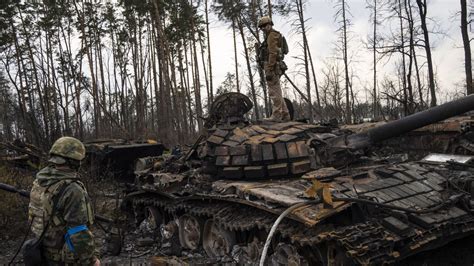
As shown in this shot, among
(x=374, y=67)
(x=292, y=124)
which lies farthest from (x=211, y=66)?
(x=292, y=124)

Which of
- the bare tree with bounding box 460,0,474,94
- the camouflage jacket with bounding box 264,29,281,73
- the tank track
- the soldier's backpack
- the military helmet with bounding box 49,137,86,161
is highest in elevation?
the bare tree with bounding box 460,0,474,94

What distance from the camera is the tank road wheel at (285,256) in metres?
5.29

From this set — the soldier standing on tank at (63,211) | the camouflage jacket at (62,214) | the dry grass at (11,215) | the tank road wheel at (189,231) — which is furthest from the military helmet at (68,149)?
the dry grass at (11,215)

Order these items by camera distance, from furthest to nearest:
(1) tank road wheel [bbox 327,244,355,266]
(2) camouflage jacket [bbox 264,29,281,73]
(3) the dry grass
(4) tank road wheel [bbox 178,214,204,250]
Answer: (3) the dry grass
(2) camouflage jacket [bbox 264,29,281,73]
(4) tank road wheel [bbox 178,214,204,250]
(1) tank road wheel [bbox 327,244,355,266]

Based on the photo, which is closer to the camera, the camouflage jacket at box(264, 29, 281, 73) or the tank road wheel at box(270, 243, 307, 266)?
the tank road wheel at box(270, 243, 307, 266)

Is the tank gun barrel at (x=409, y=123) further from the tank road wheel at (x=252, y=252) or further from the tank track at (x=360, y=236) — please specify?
the tank road wheel at (x=252, y=252)

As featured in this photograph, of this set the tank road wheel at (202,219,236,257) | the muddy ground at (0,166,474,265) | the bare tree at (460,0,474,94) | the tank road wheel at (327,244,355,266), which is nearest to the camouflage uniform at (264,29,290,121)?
the tank road wheel at (202,219,236,257)

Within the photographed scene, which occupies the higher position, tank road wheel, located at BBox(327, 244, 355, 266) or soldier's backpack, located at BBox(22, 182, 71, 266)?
soldier's backpack, located at BBox(22, 182, 71, 266)

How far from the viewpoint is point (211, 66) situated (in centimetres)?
2584

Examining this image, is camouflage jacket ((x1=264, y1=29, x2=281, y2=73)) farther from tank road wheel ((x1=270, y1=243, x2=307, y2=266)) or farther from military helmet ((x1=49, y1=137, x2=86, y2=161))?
military helmet ((x1=49, y1=137, x2=86, y2=161))

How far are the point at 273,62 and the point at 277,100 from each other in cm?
74

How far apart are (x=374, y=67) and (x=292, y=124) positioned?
75.9 ft

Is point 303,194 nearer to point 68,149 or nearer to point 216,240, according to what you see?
point 216,240

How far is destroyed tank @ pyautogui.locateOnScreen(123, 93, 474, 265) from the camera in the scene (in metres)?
4.69
